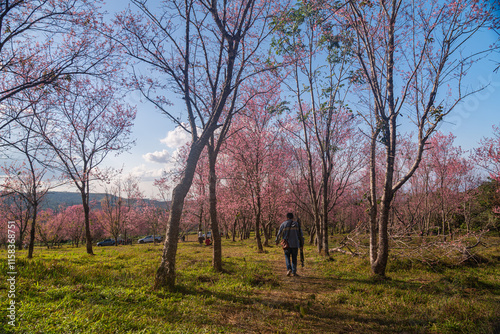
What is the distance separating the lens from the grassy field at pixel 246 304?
143 inches

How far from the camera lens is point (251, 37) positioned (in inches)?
352

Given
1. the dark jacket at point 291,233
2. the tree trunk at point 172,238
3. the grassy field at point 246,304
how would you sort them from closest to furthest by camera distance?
the grassy field at point 246,304, the tree trunk at point 172,238, the dark jacket at point 291,233

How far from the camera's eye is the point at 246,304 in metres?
5.00

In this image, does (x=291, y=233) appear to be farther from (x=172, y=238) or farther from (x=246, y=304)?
(x=172, y=238)

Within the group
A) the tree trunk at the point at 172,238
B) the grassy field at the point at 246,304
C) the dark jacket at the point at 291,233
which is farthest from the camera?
the dark jacket at the point at 291,233

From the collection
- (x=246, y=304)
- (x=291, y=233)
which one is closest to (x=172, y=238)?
(x=246, y=304)

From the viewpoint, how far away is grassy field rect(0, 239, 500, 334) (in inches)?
143

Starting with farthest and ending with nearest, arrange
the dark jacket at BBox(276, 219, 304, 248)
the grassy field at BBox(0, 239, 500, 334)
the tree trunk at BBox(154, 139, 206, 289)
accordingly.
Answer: the dark jacket at BBox(276, 219, 304, 248) < the tree trunk at BBox(154, 139, 206, 289) < the grassy field at BBox(0, 239, 500, 334)

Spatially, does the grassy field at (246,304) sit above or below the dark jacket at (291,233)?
below

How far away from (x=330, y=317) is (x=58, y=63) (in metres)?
9.28

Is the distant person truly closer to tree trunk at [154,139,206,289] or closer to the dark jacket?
the dark jacket

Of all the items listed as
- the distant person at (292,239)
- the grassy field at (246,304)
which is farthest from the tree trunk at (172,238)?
the distant person at (292,239)

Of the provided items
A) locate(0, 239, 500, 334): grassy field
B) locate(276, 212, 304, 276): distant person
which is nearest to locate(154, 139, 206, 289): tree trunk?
locate(0, 239, 500, 334): grassy field

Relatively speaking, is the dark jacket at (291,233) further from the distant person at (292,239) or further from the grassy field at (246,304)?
the grassy field at (246,304)
